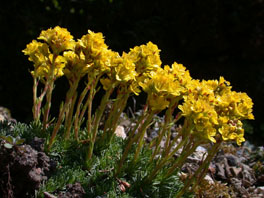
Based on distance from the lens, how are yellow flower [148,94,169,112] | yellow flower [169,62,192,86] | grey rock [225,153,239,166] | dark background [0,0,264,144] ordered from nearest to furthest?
yellow flower [148,94,169,112]
yellow flower [169,62,192,86]
grey rock [225,153,239,166]
dark background [0,0,264,144]

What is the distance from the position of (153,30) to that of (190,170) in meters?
2.58

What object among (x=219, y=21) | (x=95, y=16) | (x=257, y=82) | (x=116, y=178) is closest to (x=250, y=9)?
(x=219, y=21)


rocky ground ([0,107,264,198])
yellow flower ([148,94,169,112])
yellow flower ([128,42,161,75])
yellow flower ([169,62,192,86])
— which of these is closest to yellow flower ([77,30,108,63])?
yellow flower ([128,42,161,75])

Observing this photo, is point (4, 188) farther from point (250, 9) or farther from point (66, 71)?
point (250, 9)

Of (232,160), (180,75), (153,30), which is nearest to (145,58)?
(180,75)

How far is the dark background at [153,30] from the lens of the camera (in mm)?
5289

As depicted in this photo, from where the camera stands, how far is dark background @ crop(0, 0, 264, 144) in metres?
5.29

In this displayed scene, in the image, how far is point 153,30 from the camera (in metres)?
5.29

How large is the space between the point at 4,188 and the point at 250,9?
4.59 m

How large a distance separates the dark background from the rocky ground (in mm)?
1289

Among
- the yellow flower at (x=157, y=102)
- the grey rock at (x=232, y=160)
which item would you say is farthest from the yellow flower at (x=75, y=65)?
the grey rock at (x=232, y=160)

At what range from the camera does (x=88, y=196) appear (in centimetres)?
225

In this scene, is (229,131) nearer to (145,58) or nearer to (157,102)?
(157,102)

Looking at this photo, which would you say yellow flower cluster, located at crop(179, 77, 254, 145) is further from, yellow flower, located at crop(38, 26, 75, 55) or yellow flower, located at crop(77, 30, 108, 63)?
yellow flower, located at crop(38, 26, 75, 55)
